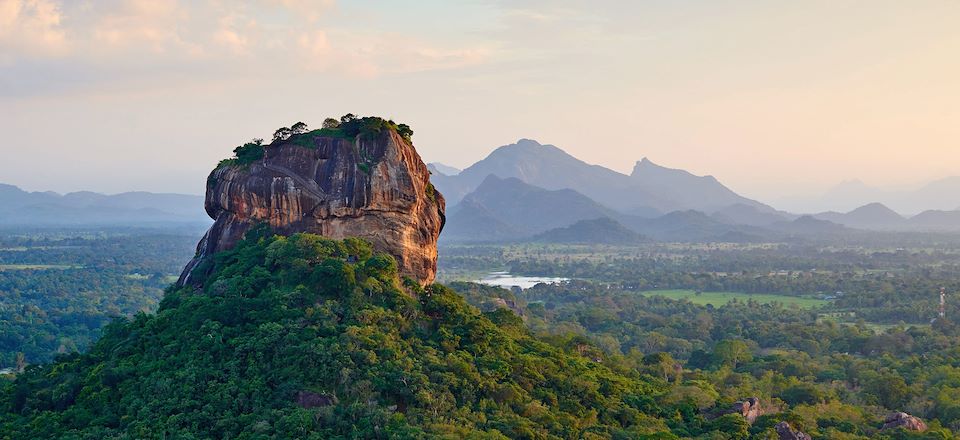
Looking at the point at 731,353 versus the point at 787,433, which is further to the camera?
the point at 731,353

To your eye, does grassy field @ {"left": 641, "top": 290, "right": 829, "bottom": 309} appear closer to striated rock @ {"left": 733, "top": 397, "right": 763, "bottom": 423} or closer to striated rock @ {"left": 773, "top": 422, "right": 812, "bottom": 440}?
striated rock @ {"left": 733, "top": 397, "right": 763, "bottom": 423}

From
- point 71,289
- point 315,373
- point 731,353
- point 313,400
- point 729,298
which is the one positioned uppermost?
point 315,373

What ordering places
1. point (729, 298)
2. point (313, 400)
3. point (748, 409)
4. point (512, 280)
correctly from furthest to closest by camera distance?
point (512, 280)
point (729, 298)
point (748, 409)
point (313, 400)

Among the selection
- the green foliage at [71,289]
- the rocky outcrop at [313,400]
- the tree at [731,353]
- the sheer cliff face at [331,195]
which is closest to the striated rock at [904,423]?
the tree at [731,353]

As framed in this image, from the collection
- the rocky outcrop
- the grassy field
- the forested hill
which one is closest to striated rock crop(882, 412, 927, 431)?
the forested hill

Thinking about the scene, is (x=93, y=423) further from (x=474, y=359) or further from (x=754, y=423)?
(x=754, y=423)

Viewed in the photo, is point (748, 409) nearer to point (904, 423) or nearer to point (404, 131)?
point (904, 423)

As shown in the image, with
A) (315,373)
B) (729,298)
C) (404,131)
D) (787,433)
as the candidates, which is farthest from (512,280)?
(315,373)
